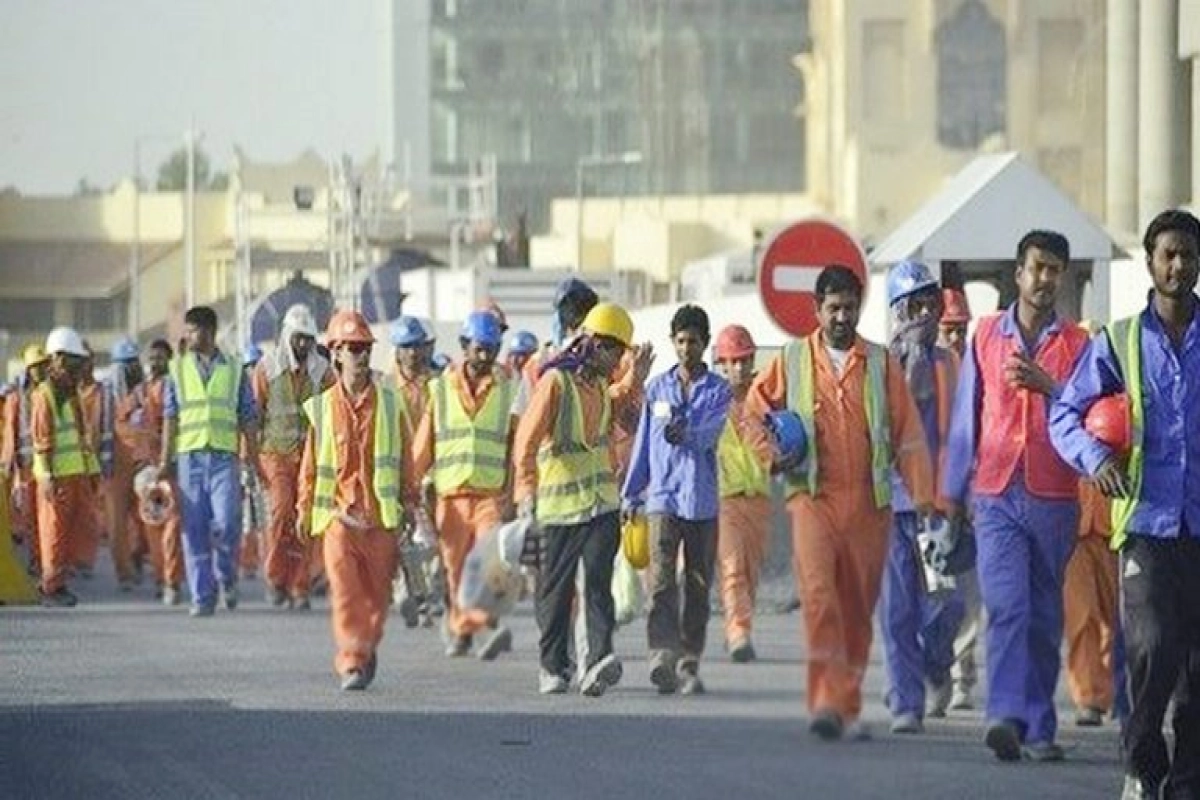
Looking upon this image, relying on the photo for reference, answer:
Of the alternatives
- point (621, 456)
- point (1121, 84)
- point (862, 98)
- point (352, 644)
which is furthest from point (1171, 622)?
point (862, 98)

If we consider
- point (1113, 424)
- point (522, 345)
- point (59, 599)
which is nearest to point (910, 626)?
point (1113, 424)

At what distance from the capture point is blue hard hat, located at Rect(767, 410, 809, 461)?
11.4m

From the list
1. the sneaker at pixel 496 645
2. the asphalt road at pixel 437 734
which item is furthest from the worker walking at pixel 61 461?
the sneaker at pixel 496 645

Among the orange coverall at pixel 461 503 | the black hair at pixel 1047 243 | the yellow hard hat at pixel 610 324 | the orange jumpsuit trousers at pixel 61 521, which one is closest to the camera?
the black hair at pixel 1047 243

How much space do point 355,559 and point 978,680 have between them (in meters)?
4.38

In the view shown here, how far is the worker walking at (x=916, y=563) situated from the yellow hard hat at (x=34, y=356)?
12.6m

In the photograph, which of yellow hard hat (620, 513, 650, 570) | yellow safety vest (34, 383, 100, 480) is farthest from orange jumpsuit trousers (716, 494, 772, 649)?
yellow safety vest (34, 383, 100, 480)

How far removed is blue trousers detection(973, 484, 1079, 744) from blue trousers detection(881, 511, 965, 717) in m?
0.16

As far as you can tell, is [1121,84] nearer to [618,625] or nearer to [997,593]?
[618,625]

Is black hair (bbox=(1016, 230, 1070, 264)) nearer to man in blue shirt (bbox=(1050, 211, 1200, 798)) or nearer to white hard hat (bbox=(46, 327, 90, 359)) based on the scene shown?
man in blue shirt (bbox=(1050, 211, 1200, 798))

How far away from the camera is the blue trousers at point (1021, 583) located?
14375 millimetres

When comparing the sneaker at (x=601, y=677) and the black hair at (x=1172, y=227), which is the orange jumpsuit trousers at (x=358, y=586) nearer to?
the sneaker at (x=601, y=677)

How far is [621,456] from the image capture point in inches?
824

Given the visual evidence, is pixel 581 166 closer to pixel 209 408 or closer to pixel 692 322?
pixel 209 408
